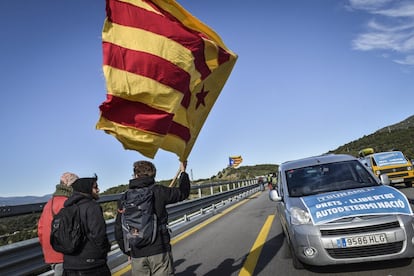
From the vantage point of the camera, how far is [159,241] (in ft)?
11.8

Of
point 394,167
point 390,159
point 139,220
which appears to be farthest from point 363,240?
point 390,159

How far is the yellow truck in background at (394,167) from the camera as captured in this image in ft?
61.3

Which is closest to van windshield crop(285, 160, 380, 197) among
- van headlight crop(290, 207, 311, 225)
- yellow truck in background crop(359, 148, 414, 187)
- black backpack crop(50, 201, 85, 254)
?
van headlight crop(290, 207, 311, 225)

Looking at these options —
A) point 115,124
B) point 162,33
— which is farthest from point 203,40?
point 115,124

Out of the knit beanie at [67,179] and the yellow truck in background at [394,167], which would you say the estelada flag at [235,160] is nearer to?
the yellow truck in background at [394,167]

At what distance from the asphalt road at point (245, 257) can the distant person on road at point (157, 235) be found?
2535 mm

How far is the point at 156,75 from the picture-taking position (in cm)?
509

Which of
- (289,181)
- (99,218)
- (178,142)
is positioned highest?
(178,142)

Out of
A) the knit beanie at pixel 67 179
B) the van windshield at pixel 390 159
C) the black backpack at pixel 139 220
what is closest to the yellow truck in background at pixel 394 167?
the van windshield at pixel 390 159

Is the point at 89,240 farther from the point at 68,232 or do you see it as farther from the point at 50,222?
the point at 50,222

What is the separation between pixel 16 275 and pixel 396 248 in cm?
472

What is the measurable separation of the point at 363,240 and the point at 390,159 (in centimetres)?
1668

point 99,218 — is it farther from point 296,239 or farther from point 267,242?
point 267,242

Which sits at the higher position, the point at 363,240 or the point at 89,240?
the point at 89,240
